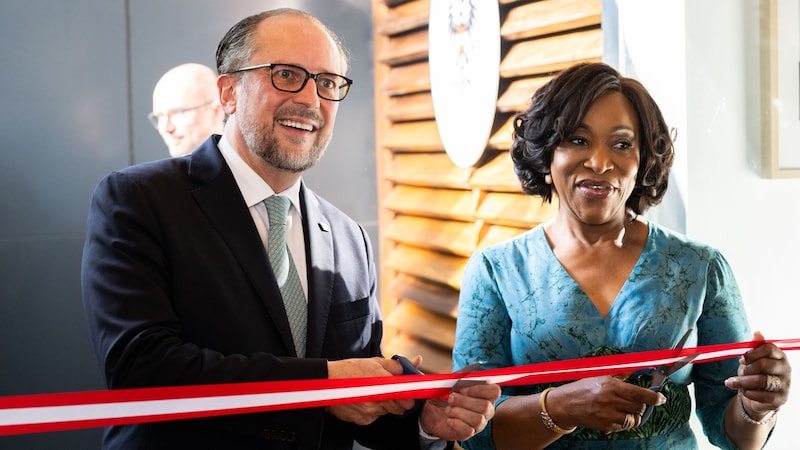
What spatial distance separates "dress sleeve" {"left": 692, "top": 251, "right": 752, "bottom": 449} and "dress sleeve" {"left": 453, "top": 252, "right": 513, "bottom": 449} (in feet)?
1.76

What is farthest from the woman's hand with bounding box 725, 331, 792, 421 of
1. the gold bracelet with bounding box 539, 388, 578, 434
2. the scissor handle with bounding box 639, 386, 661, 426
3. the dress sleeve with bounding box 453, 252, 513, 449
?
the dress sleeve with bounding box 453, 252, 513, 449

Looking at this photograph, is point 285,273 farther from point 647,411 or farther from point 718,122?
point 718,122

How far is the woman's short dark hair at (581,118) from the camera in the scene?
218cm

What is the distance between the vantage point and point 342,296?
2.15 metres

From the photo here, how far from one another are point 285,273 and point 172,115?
76 centimetres

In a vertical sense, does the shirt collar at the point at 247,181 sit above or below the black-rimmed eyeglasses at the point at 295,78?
below

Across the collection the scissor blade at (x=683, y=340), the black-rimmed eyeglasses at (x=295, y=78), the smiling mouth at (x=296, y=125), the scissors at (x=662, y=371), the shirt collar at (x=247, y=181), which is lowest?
the scissors at (x=662, y=371)

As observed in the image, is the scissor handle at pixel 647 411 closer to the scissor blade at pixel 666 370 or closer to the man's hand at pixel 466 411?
the scissor blade at pixel 666 370

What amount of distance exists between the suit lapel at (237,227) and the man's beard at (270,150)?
95mm

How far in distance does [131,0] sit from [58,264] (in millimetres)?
815

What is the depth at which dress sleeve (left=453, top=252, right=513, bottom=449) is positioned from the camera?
218cm

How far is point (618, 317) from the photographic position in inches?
86.2

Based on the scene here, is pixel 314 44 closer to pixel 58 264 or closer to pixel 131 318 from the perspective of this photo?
pixel 131 318

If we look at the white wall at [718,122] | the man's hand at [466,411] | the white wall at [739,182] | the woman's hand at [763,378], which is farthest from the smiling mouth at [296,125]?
the white wall at [739,182]
